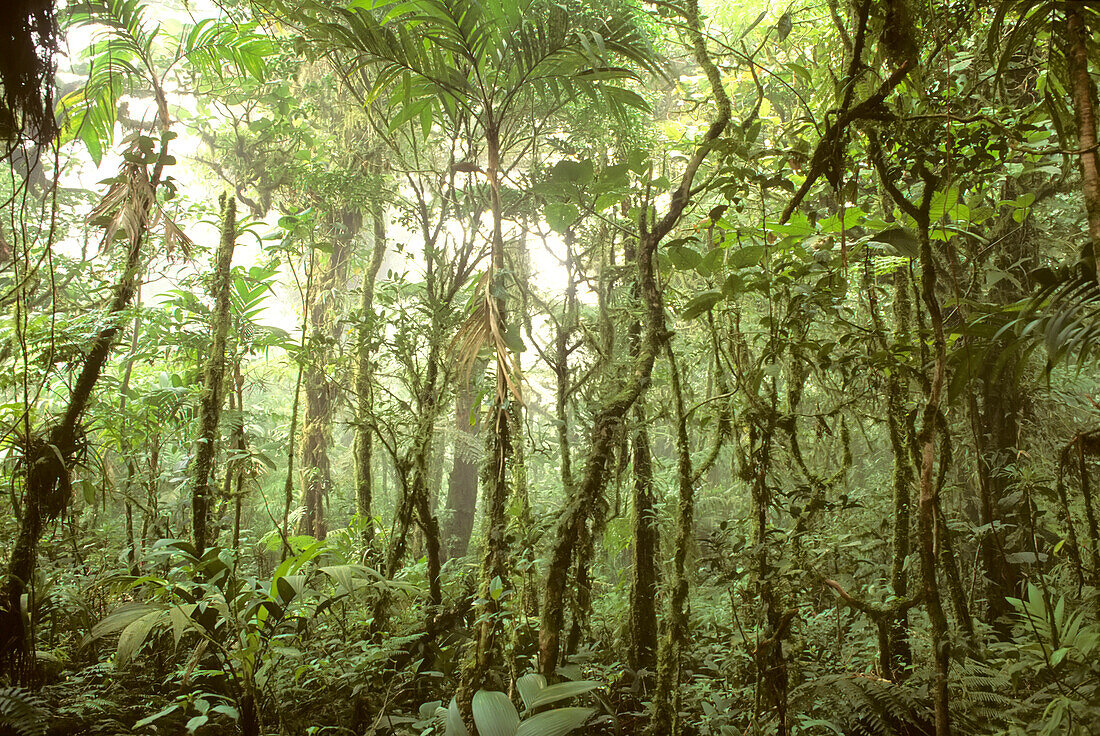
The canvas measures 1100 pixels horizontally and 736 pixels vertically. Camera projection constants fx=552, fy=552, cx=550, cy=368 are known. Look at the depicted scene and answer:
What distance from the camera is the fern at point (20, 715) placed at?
1.81 m

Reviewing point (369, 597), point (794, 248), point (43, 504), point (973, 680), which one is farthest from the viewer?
point (369, 597)

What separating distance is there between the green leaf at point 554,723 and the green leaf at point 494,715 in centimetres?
3

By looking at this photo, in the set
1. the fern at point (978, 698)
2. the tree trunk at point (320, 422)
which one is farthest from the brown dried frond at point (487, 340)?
the tree trunk at point (320, 422)

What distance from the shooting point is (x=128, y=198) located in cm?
313

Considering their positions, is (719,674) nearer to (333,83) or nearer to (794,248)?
(794,248)

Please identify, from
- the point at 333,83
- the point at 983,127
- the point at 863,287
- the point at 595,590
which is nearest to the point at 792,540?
the point at 863,287

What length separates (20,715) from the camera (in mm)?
1828

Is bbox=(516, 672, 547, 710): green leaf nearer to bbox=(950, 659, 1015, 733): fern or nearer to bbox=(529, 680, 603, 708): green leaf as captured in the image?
bbox=(529, 680, 603, 708): green leaf

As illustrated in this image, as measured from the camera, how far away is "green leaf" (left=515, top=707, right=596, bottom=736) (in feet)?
5.08

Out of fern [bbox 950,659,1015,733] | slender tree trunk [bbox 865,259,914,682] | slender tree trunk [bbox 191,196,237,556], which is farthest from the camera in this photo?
slender tree trunk [bbox 191,196,237,556]

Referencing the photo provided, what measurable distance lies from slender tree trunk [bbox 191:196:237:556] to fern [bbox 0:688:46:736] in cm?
125

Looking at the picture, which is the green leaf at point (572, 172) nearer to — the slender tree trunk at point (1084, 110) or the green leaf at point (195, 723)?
the slender tree trunk at point (1084, 110)

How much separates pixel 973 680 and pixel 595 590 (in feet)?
8.16

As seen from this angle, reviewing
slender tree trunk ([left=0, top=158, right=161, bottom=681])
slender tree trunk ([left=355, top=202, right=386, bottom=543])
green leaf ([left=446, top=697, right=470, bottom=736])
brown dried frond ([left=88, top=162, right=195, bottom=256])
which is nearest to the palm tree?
green leaf ([left=446, top=697, right=470, bottom=736])
